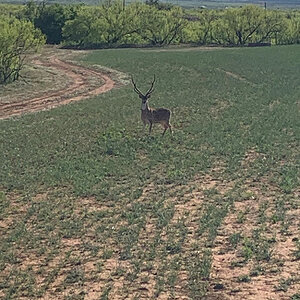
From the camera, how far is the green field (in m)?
9.70

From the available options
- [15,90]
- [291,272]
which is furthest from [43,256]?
[15,90]

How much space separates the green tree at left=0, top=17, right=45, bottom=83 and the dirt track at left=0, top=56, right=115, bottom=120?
142 inches

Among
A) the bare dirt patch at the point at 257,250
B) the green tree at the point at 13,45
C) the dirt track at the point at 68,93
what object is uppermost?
the green tree at the point at 13,45

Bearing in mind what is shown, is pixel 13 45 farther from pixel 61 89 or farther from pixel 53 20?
pixel 53 20

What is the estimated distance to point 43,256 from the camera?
34.9ft

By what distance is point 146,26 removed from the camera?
69375 millimetres

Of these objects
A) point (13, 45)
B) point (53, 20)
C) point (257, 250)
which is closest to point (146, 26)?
point (53, 20)

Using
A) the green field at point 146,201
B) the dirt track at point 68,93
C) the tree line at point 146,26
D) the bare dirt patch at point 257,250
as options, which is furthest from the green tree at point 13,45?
the tree line at point 146,26

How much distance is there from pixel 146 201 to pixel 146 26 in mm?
58450

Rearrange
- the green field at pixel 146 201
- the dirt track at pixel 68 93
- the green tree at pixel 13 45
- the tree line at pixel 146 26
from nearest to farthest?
1. the green field at pixel 146 201
2. the dirt track at pixel 68 93
3. the green tree at pixel 13 45
4. the tree line at pixel 146 26

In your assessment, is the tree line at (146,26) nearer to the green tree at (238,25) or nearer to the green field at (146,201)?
the green tree at (238,25)

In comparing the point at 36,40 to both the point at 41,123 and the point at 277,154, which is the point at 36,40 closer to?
the point at 41,123

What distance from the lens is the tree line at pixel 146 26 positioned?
66.4m

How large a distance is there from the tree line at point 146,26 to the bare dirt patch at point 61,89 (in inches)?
853
